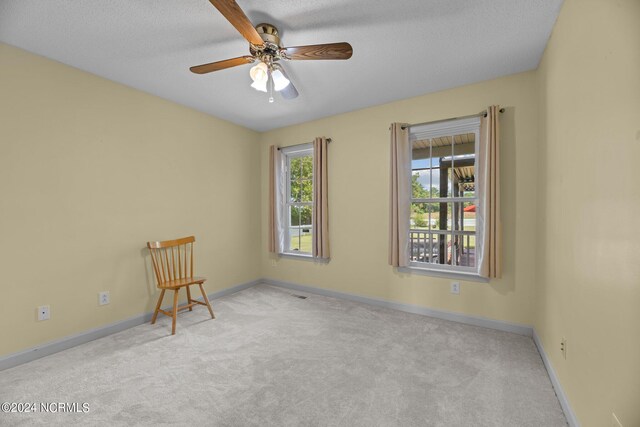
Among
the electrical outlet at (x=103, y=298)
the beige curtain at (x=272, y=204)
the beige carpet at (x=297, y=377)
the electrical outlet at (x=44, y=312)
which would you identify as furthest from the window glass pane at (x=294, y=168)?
the electrical outlet at (x=44, y=312)

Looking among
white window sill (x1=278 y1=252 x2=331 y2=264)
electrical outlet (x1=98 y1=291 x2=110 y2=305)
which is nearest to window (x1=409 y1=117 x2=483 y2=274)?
white window sill (x1=278 y1=252 x2=331 y2=264)

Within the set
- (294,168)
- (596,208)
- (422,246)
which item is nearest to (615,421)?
(596,208)

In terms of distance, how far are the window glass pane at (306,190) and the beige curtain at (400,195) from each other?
1.49m

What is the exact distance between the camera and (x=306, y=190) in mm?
4434

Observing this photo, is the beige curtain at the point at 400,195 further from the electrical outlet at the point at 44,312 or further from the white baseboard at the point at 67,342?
the electrical outlet at the point at 44,312

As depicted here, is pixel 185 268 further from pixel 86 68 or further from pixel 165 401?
pixel 86 68

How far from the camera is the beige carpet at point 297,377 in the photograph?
1.64m

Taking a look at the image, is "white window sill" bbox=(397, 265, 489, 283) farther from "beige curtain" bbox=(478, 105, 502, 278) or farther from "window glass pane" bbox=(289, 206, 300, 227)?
"window glass pane" bbox=(289, 206, 300, 227)

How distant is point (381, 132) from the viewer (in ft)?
11.6

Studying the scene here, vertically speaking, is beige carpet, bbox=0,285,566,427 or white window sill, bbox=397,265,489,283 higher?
white window sill, bbox=397,265,489,283

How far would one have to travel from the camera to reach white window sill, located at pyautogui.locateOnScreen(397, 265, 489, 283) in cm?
293

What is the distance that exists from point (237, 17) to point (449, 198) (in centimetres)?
275

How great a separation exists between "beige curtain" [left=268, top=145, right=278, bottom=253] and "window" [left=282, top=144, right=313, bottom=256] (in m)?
0.19

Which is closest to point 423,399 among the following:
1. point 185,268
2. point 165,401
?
point 165,401
